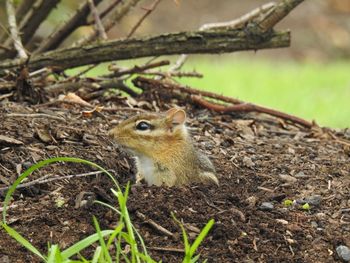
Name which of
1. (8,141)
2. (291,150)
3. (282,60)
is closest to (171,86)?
(291,150)

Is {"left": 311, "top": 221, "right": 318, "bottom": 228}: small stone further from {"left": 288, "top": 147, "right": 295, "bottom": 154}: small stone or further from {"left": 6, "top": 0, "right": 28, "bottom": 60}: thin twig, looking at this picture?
{"left": 6, "top": 0, "right": 28, "bottom": 60}: thin twig

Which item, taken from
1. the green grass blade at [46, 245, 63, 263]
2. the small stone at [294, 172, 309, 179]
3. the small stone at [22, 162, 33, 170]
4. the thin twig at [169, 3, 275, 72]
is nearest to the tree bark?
the thin twig at [169, 3, 275, 72]

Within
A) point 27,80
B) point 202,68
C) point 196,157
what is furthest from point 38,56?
point 202,68

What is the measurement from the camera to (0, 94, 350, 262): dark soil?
161 inches

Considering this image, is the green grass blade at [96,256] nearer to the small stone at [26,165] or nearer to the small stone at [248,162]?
the small stone at [26,165]

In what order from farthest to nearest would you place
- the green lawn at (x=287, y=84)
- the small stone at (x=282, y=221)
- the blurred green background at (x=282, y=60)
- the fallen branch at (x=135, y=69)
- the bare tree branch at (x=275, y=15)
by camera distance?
the blurred green background at (x=282, y=60) < the green lawn at (x=287, y=84) < the fallen branch at (x=135, y=69) < the bare tree branch at (x=275, y=15) < the small stone at (x=282, y=221)

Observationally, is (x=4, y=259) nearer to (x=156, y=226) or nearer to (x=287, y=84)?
(x=156, y=226)

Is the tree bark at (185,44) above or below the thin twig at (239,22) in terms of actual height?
above

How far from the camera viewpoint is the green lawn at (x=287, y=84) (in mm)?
11539

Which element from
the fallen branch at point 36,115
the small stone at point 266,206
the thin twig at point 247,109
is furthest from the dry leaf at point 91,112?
the small stone at point 266,206

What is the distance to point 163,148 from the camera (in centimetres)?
542

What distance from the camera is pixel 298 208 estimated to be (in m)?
4.68

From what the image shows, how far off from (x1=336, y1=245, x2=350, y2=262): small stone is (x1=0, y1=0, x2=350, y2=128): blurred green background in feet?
19.7

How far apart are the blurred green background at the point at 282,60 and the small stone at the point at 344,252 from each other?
6020 millimetres
